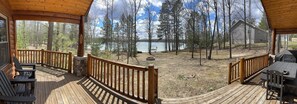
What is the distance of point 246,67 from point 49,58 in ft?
27.3

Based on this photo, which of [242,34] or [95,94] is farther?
[242,34]

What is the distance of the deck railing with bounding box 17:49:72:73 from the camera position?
28.8 ft

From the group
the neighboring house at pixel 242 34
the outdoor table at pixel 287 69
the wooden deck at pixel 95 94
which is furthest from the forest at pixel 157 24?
the outdoor table at pixel 287 69

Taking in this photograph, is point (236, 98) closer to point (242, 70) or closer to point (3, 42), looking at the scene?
point (242, 70)

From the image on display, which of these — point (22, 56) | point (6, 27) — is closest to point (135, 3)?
point (22, 56)

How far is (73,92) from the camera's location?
5.67m

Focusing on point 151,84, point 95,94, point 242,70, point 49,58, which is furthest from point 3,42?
A: point 242,70

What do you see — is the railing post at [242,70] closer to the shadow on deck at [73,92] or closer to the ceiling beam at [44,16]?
the shadow on deck at [73,92]

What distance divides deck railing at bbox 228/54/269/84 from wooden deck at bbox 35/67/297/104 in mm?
557

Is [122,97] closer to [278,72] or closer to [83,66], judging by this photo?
[83,66]

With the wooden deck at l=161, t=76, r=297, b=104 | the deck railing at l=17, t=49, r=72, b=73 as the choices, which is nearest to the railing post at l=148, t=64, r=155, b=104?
the wooden deck at l=161, t=76, r=297, b=104

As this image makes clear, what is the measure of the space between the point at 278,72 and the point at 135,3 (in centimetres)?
1674

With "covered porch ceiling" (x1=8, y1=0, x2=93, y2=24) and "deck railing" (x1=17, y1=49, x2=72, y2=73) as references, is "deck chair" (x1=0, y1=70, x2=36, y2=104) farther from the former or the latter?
"deck railing" (x1=17, y1=49, x2=72, y2=73)

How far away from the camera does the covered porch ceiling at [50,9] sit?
687 cm
